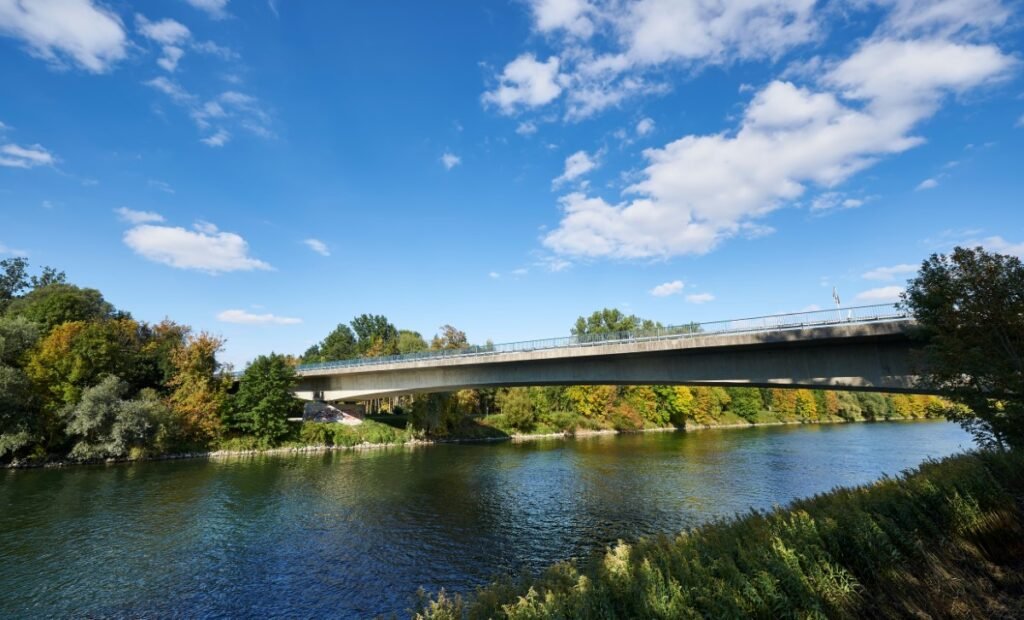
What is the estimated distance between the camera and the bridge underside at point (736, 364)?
24.1 m

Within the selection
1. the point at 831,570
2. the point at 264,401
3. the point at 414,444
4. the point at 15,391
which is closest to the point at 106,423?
the point at 15,391

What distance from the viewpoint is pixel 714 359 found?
29.9m

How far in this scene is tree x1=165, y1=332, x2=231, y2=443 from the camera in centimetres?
5062

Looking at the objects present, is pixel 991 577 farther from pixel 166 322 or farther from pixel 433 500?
pixel 166 322

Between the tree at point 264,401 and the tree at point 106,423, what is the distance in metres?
10.7

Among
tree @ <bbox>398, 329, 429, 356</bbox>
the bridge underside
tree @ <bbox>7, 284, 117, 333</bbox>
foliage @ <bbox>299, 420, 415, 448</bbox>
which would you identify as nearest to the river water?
the bridge underside

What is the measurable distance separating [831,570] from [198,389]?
5986 cm

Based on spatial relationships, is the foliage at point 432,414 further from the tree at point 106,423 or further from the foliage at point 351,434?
the tree at point 106,423

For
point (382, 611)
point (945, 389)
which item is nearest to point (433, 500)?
point (382, 611)

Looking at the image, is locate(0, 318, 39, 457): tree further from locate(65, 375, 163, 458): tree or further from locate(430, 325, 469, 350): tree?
locate(430, 325, 469, 350): tree

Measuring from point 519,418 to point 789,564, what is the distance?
2590 inches

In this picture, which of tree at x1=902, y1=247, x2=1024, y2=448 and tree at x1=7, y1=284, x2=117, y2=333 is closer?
tree at x1=902, y1=247, x2=1024, y2=448

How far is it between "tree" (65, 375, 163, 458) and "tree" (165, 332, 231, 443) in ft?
12.7

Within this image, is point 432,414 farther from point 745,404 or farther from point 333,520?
point 745,404
